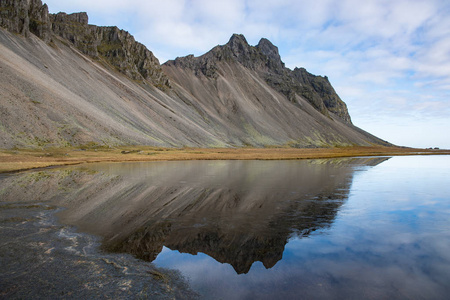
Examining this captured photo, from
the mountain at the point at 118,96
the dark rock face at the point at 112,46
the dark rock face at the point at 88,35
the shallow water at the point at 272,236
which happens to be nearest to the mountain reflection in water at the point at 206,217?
the shallow water at the point at 272,236

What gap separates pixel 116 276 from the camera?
7828mm

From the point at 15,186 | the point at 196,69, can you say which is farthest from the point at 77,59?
the point at 15,186

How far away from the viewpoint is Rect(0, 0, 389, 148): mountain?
68.4 meters

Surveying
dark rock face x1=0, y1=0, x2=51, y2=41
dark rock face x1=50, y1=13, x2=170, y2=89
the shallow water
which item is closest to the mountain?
dark rock face x1=0, y1=0, x2=51, y2=41

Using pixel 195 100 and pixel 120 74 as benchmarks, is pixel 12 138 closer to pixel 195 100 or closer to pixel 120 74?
pixel 120 74

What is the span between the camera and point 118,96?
104625 mm

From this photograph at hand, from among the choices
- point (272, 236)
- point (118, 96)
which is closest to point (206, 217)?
point (272, 236)

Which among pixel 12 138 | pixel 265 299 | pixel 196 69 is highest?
pixel 196 69

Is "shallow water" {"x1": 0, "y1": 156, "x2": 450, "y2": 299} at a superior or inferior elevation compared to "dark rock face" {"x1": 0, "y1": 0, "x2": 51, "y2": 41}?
inferior

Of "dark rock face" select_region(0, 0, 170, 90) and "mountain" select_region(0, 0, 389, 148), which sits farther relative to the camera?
"dark rock face" select_region(0, 0, 170, 90)

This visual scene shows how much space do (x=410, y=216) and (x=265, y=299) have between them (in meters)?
12.1

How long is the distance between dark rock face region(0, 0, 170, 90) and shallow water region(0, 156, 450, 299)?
11119 cm

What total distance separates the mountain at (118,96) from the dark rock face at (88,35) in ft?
1.35

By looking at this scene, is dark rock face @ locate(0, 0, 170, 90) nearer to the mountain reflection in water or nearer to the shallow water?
the shallow water
